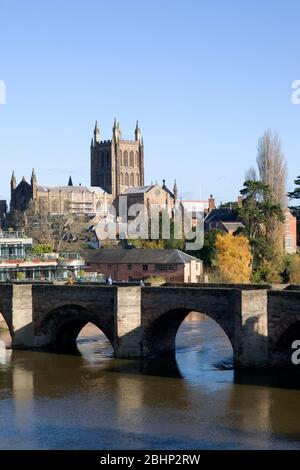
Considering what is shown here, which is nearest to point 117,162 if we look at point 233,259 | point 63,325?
point 233,259

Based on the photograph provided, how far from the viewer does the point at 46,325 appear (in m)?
55.8

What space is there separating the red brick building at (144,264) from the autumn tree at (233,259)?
4059mm

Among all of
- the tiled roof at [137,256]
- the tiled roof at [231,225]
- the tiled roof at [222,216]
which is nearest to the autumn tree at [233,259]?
the tiled roof at [137,256]

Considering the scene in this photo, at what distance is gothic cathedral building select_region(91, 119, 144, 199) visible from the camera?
7151 inches

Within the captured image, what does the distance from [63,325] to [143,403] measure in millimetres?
17998

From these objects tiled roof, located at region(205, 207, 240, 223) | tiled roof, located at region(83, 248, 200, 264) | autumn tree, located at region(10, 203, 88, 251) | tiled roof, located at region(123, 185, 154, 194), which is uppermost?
tiled roof, located at region(123, 185, 154, 194)

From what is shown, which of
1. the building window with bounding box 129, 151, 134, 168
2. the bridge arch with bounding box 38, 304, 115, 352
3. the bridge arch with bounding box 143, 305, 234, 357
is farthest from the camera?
the building window with bounding box 129, 151, 134, 168

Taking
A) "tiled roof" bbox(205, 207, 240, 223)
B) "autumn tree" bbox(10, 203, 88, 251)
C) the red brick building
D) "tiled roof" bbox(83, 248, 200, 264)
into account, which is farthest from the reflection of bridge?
"tiled roof" bbox(205, 207, 240, 223)

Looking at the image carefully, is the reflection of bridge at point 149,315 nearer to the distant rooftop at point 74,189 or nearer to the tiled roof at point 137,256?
the tiled roof at point 137,256

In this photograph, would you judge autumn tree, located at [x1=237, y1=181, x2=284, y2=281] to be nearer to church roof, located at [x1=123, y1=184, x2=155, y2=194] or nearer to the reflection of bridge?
the reflection of bridge

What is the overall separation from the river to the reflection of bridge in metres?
1.51

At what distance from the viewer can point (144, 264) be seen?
93.9 meters

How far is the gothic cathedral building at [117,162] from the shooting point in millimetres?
181625
